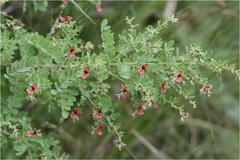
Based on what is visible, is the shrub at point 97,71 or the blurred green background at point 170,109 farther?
the blurred green background at point 170,109

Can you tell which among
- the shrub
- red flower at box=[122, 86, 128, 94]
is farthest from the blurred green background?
red flower at box=[122, 86, 128, 94]

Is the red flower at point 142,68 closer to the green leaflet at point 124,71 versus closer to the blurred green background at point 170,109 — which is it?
the green leaflet at point 124,71

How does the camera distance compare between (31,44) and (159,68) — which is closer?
(159,68)

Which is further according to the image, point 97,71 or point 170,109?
point 170,109

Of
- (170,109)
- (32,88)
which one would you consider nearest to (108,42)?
(32,88)

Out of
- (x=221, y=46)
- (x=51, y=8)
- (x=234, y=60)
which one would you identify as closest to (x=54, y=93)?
(x=51, y=8)

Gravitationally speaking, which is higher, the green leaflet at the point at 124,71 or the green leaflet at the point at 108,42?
the green leaflet at the point at 108,42

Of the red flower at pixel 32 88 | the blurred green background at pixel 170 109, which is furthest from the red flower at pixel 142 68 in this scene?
the blurred green background at pixel 170 109

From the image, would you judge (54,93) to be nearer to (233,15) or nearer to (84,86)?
(84,86)

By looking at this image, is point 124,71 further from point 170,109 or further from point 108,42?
point 170,109
